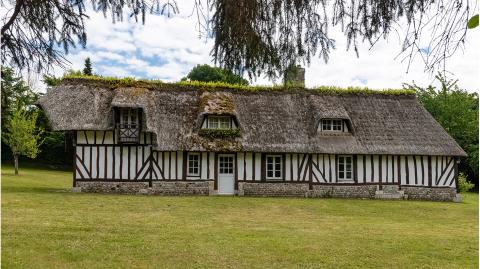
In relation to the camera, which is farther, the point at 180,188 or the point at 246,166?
the point at 246,166

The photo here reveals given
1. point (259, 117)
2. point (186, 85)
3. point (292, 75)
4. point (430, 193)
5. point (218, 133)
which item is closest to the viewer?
point (292, 75)

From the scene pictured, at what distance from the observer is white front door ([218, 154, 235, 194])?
21.5m

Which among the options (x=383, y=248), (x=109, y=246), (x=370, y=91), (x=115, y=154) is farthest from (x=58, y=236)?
(x=370, y=91)

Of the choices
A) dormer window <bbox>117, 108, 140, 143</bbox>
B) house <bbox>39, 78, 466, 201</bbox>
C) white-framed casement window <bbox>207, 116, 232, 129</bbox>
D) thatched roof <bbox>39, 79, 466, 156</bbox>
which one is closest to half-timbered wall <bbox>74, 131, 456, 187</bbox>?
house <bbox>39, 78, 466, 201</bbox>

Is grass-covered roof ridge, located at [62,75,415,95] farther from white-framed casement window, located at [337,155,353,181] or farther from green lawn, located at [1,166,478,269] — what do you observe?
green lawn, located at [1,166,478,269]

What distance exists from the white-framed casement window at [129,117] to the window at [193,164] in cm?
280

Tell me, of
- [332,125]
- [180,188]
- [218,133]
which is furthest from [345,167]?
[180,188]

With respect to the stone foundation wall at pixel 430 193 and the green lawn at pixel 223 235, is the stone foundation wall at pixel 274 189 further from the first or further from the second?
the green lawn at pixel 223 235

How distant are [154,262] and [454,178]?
61.8ft

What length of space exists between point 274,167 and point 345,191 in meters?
3.51

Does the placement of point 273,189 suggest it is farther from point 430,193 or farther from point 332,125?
point 430,193

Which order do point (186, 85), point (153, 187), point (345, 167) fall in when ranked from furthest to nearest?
1. point (186, 85)
2. point (345, 167)
3. point (153, 187)

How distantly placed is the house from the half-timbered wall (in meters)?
0.04

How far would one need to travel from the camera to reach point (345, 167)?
22.2 meters
